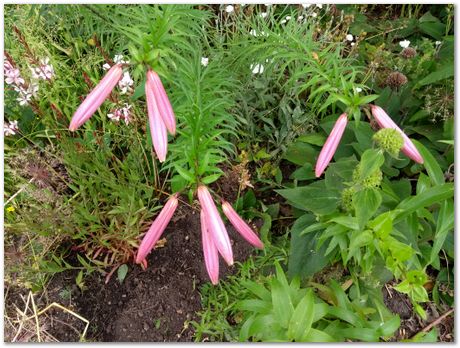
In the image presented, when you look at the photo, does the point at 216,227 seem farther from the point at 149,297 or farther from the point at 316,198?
the point at 149,297

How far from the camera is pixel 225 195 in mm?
1734

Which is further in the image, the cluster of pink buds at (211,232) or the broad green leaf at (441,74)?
the broad green leaf at (441,74)

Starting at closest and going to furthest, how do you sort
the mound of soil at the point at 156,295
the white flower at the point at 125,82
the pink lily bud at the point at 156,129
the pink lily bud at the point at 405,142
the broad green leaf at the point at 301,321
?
1. the pink lily bud at the point at 156,129
2. the pink lily bud at the point at 405,142
3. the broad green leaf at the point at 301,321
4. the white flower at the point at 125,82
5. the mound of soil at the point at 156,295

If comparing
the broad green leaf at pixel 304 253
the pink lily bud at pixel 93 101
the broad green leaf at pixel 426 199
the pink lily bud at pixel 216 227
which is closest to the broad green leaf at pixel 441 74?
the broad green leaf at pixel 426 199

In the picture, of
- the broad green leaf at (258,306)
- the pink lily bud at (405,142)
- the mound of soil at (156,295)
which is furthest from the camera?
the mound of soil at (156,295)

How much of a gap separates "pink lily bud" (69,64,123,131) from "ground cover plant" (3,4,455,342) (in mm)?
275

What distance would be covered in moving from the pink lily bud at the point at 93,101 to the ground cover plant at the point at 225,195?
0.27m

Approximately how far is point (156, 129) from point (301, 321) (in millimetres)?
635

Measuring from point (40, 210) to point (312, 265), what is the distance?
94cm

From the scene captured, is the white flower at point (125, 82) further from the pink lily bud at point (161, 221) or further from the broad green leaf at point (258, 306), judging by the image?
the broad green leaf at point (258, 306)

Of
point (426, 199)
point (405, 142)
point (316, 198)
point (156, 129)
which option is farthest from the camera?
point (316, 198)

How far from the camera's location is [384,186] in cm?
138

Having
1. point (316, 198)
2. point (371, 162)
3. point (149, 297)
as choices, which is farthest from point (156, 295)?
point (371, 162)

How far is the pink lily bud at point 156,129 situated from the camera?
926 mm
